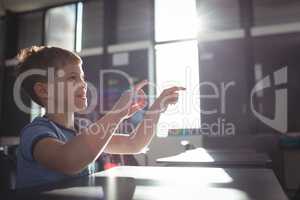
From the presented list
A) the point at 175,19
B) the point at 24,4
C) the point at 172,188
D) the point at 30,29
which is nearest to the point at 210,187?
the point at 172,188

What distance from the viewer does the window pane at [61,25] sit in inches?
202

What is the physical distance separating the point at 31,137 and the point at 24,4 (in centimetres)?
508

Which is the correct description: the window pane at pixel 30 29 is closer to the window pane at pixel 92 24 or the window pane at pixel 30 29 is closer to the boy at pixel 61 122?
the window pane at pixel 92 24

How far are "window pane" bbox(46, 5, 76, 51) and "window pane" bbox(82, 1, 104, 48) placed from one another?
24cm

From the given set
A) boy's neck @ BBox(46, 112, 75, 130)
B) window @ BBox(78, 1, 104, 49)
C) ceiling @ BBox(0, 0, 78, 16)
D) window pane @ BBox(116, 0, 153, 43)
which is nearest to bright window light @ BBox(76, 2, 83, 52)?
window @ BBox(78, 1, 104, 49)

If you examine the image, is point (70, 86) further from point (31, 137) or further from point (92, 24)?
point (92, 24)

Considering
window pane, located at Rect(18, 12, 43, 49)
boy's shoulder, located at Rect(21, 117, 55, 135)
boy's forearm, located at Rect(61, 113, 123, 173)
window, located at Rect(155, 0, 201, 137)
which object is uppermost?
window pane, located at Rect(18, 12, 43, 49)

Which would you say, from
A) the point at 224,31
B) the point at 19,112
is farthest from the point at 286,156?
the point at 19,112

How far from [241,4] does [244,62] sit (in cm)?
80

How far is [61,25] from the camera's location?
5430mm

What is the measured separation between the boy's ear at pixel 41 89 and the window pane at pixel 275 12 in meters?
3.64

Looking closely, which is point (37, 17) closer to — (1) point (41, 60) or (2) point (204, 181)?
(1) point (41, 60)

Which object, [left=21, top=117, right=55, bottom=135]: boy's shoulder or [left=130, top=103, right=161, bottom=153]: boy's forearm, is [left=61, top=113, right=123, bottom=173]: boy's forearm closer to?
[left=21, top=117, right=55, bottom=135]: boy's shoulder

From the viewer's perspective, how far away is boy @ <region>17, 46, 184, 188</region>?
789 millimetres
